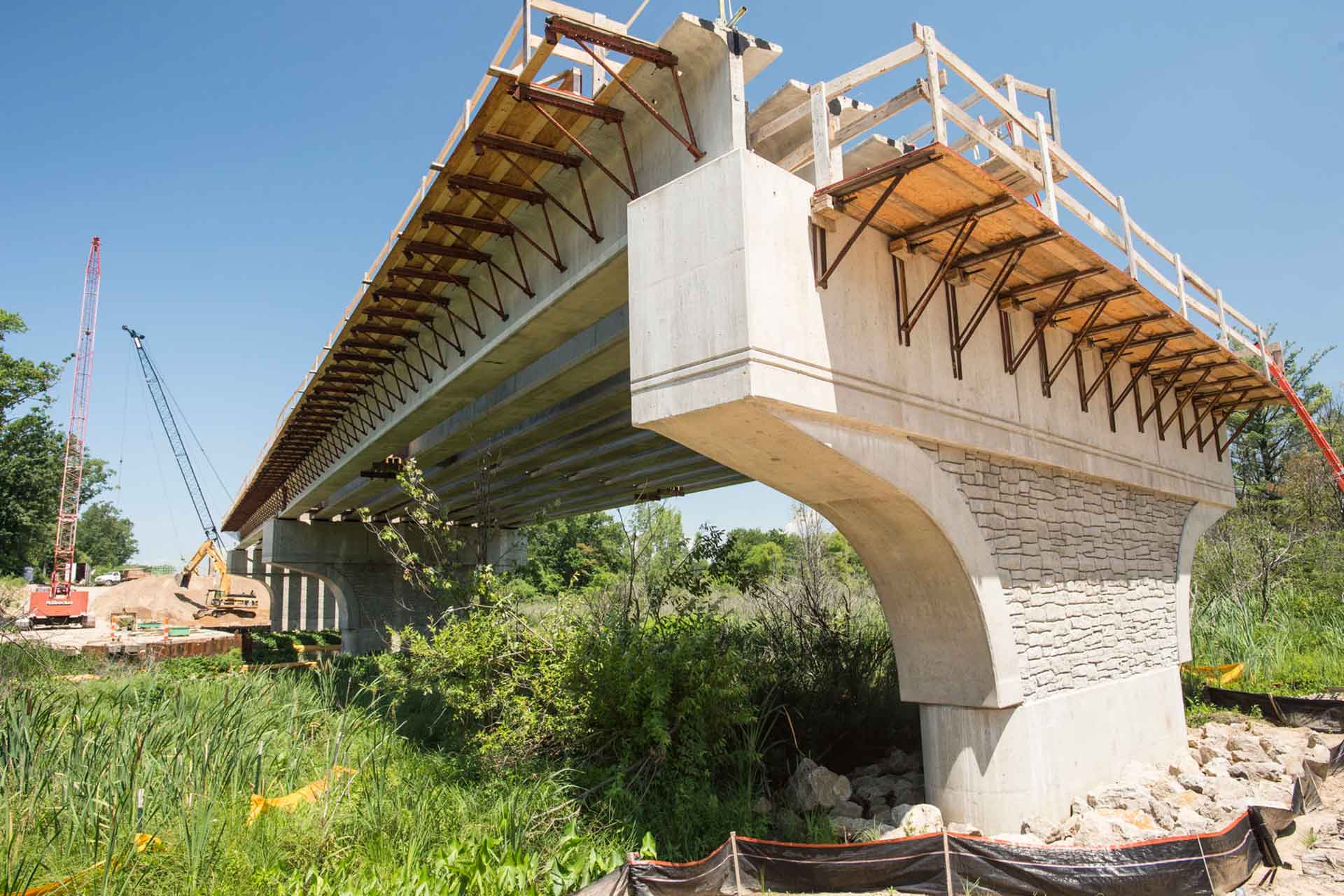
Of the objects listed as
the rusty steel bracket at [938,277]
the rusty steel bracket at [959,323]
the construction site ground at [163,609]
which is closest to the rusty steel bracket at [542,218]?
the rusty steel bracket at [938,277]

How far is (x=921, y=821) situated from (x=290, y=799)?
5357mm

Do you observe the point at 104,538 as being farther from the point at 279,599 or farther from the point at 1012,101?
the point at 1012,101

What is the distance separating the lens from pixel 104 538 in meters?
121

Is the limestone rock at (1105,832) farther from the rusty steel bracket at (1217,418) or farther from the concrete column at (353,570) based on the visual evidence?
the concrete column at (353,570)

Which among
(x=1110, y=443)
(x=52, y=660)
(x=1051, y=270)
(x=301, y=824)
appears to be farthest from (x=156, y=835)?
(x=52, y=660)

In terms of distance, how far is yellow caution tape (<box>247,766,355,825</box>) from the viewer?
21.3 ft

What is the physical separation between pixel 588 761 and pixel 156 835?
12.0 feet

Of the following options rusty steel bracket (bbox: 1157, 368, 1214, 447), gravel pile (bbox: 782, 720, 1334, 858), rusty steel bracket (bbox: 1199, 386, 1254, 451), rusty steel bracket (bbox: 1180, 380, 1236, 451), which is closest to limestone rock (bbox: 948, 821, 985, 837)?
gravel pile (bbox: 782, 720, 1334, 858)

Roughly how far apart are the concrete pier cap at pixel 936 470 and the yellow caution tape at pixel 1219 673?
4.75m

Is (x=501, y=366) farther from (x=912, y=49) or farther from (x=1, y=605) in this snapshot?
(x=1, y=605)

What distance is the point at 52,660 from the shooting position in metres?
16.6

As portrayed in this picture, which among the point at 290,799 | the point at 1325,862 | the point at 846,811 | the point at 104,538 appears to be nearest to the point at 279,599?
the point at 290,799

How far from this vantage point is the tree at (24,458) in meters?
49.6

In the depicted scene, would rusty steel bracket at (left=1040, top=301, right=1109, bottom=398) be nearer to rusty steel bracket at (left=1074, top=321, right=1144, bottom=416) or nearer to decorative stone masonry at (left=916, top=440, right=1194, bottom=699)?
rusty steel bracket at (left=1074, top=321, right=1144, bottom=416)
